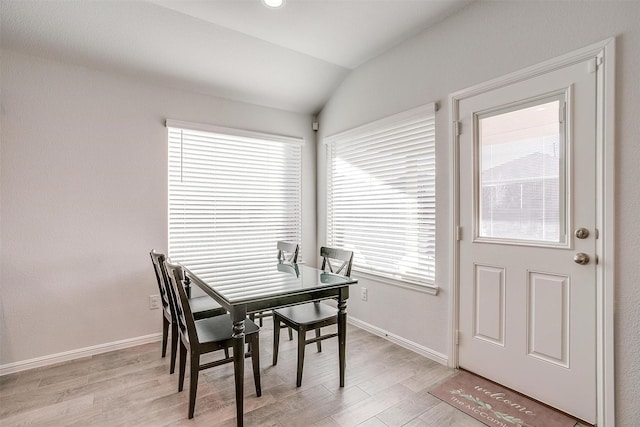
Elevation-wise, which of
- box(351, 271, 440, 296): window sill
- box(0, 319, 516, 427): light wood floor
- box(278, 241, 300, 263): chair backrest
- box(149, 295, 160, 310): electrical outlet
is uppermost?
box(278, 241, 300, 263): chair backrest

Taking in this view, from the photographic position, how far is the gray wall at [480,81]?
65.2 inches

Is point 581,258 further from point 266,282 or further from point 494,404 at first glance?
point 266,282

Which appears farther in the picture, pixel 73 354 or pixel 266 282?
pixel 73 354

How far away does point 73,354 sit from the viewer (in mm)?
2670

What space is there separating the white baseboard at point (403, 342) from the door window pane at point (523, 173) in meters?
1.06

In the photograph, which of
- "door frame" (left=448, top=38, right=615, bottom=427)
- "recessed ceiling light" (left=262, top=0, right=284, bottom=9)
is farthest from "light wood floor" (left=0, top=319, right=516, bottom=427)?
"recessed ceiling light" (left=262, top=0, right=284, bottom=9)

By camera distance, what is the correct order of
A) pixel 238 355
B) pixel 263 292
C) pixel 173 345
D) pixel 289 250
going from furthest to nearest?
pixel 289 250 → pixel 173 345 → pixel 263 292 → pixel 238 355

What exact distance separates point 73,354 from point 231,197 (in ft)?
6.37

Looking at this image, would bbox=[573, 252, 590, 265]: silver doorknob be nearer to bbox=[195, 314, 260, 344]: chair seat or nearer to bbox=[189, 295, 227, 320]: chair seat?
bbox=[195, 314, 260, 344]: chair seat

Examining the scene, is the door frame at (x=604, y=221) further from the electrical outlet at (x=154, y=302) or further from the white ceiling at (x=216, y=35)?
the electrical outlet at (x=154, y=302)

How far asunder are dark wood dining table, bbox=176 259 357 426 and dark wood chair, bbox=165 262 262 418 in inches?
6.4

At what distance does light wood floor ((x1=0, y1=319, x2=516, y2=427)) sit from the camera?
6.22 feet

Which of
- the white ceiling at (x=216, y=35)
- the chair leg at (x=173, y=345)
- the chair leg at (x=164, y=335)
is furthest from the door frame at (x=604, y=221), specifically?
the chair leg at (x=164, y=335)

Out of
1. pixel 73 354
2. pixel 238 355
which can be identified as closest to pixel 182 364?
pixel 238 355
